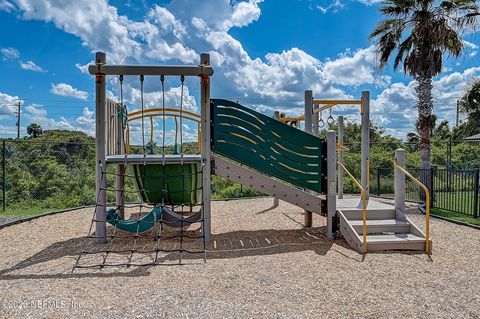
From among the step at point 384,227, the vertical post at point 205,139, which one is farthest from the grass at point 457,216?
the vertical post at point 205,139

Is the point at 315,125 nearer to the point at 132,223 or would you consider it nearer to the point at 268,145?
the point at 268,145

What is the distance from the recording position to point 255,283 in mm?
3717

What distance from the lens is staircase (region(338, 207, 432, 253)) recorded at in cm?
508

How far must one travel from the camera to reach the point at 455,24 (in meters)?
9.47

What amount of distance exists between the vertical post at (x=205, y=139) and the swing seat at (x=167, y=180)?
1.85ft

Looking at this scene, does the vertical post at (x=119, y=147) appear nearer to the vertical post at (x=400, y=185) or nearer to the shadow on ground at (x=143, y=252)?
the shadow on ground at (x=143, y=252)

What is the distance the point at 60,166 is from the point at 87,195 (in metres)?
1.92

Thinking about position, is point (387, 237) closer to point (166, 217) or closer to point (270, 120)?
point (270, 120)

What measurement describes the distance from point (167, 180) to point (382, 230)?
12.2ft

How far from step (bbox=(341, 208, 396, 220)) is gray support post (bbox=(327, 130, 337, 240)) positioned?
22 cm

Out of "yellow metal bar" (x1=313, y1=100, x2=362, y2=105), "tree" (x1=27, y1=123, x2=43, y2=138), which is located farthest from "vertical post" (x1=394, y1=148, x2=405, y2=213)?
"tree" (x1=27, y1=123, x2=43, y2=138)

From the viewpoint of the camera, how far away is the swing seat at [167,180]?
6320mm

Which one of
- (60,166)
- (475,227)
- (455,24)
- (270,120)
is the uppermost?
(455,24)

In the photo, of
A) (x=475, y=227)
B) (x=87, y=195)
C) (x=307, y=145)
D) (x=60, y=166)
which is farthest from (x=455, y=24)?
(x=60, y=166)
